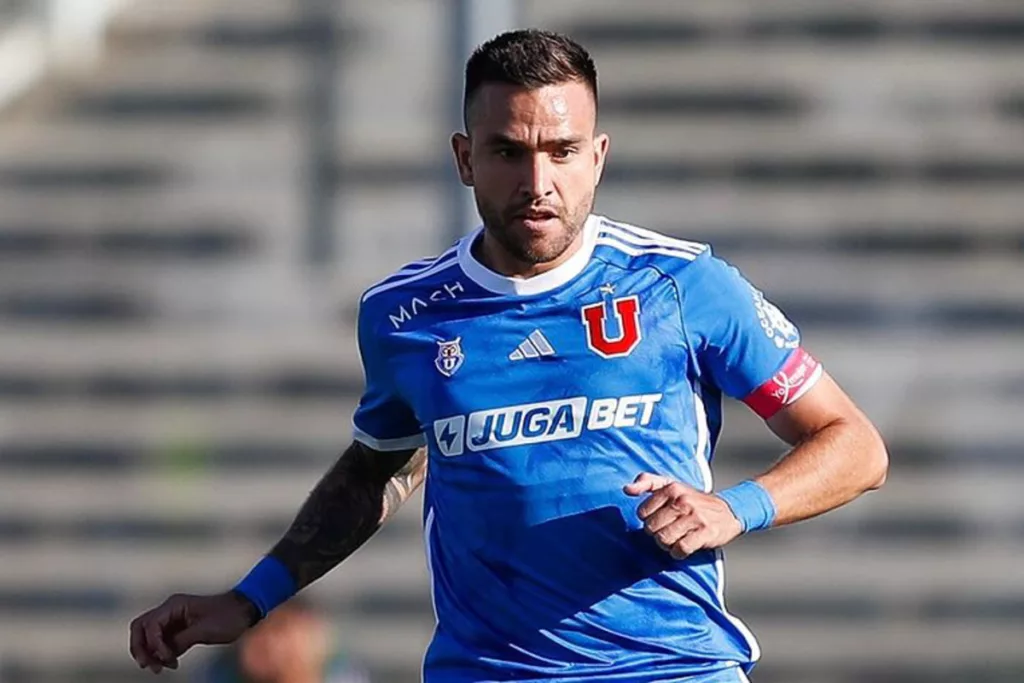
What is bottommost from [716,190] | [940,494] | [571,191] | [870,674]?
[870,674]

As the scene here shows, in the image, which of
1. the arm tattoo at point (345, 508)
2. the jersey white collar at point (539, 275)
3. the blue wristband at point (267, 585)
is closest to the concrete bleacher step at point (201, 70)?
the arm tattoo at point (345, 508)

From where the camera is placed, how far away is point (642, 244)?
3.57 meters

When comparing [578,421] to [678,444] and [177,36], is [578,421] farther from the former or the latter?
[177,36]

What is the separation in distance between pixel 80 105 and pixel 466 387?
18.8 feet

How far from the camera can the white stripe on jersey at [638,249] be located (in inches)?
139

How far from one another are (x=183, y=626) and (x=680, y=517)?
3.22 ft

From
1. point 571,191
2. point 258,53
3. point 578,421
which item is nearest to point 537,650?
point 578,421

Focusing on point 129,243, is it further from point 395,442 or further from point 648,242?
point 648,242

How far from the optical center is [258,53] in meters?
8.87

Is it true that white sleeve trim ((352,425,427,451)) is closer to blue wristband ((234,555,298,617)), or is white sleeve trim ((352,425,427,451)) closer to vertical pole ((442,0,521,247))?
blue wristband ((234,555,298,617))

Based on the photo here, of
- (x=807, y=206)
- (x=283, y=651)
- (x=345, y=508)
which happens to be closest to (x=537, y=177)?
(x=345, y=508)

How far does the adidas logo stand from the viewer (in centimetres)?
346

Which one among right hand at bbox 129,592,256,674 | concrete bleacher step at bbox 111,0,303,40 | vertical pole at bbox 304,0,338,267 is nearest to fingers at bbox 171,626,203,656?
right hand at bbox 129,592,256,674

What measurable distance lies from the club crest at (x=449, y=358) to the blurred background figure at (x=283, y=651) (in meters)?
3.08
